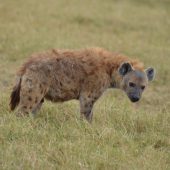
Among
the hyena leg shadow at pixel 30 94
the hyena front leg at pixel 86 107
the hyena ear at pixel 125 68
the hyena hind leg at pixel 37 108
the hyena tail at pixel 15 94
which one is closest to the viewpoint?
the hyena leg shadow at pixel 30 94

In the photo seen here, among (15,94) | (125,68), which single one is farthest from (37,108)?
(125,68)

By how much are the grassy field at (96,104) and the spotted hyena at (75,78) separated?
0.20m

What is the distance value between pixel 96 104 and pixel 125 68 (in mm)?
861

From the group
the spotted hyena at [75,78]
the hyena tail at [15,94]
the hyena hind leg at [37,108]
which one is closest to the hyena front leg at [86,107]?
the spotted hyena at [75,78]

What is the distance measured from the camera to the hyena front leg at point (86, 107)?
6.97 meters

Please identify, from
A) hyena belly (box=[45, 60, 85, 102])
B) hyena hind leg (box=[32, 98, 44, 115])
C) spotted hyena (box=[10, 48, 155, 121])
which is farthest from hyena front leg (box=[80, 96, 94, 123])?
hyena hind leg (box=[32, 98, 44, 115])

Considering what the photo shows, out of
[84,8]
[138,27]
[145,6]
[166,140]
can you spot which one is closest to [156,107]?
[166,140]

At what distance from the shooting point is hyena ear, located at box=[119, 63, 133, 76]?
A: 714cm

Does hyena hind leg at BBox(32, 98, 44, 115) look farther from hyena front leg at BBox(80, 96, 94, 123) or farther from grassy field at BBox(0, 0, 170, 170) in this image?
hyena front leg at BBox(80, 96, 94, 123)

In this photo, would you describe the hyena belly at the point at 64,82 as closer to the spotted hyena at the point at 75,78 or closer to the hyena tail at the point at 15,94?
the spotted hyena at the point at 75,78

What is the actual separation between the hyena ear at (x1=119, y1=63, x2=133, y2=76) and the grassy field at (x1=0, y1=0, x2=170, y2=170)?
47 centimetres

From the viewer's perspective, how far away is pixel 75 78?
22.9 feet

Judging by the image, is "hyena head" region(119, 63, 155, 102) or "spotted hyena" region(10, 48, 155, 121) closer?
"spotted hyena" region(10, 48, 155, 121)

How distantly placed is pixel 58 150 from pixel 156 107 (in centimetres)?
341
